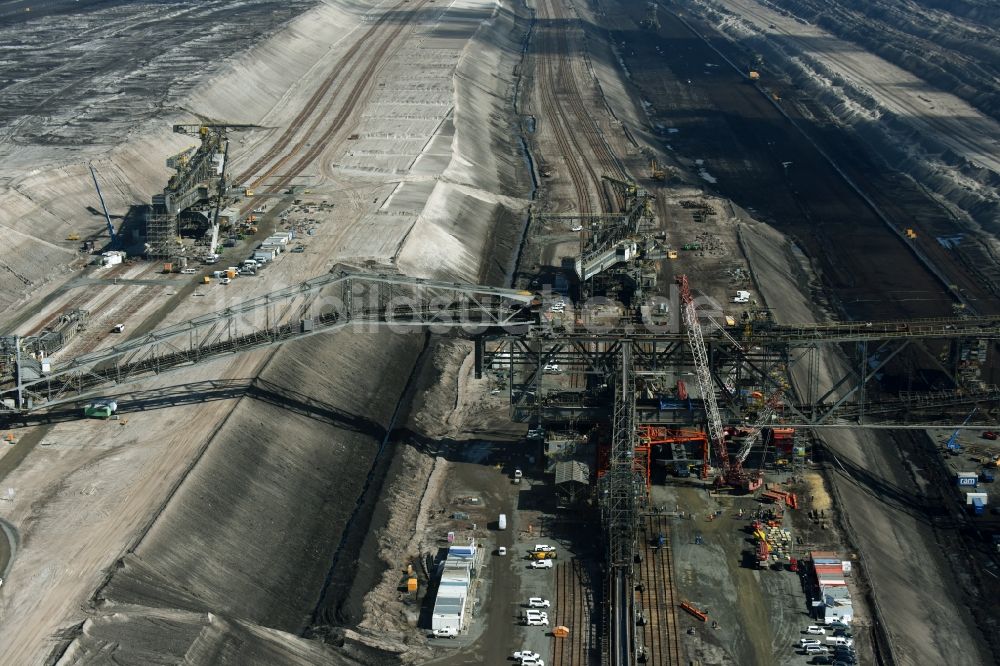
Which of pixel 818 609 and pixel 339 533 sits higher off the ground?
pixel 818 609

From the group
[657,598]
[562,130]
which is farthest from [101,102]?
[657,598]

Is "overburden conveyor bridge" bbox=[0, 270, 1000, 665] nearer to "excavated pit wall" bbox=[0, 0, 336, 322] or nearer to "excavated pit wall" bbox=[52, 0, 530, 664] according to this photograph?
"excavated pit wall" bbox=[52, 0, 530, 664]

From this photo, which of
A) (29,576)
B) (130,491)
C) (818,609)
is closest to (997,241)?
(818,609)

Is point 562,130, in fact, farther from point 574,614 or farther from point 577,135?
point 574,614

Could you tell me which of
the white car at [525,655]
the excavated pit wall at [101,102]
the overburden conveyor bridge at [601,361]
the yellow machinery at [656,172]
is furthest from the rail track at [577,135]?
the white car at [525,655]

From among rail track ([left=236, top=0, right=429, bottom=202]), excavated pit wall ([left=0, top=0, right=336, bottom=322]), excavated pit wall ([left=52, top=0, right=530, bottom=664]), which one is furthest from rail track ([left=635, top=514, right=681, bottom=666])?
rail track ([left=236, top=0, right=429, bottom=202])

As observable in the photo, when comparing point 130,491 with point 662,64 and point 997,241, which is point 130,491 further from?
point 662,64

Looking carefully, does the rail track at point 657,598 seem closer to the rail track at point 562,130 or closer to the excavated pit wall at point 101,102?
the excavated pit wall at point 101,102
